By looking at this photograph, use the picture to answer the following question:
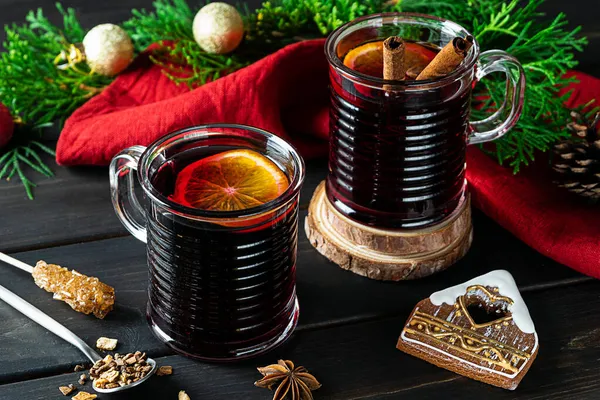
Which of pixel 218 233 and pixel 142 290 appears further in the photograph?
pixel 142 290

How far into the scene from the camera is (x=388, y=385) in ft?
3.29

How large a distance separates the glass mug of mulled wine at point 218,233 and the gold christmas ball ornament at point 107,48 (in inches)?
15.4

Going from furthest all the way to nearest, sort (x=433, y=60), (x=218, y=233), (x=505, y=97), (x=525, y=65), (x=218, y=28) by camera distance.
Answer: (x=218, y=28), (x=525, y=65), (x=505, y=97), (x=433, y=60), (x=218, y=233)

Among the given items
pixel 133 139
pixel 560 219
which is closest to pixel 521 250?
pixel 560 219

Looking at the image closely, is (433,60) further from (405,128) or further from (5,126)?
(5,126)

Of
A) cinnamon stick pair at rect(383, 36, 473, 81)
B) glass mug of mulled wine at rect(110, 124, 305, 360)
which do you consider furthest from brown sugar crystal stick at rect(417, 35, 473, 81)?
glass mug of mulled wine at rect(110, 124, 305, 360)

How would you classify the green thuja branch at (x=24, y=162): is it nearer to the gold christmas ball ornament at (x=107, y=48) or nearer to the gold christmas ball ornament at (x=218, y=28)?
the gold christmas ball ornament at (x=107, y=48)

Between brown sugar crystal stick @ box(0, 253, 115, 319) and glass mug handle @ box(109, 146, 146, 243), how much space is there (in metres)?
0.08

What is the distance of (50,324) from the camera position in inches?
41.6

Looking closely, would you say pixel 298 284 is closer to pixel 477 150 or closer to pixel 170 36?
pixel 477 150

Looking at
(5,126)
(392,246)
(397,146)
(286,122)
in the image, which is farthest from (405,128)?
(5,126)

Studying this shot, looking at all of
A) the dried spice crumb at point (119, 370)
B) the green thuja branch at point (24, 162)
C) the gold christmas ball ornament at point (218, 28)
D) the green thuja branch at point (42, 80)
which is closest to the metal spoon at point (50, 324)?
the dried spice crumb at point (119, 370)

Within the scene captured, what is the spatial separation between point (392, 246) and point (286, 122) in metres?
0.33

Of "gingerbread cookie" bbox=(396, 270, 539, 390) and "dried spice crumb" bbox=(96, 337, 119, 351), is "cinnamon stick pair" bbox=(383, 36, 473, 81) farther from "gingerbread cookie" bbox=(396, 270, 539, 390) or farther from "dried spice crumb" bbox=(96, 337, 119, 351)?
"dried spice crumb" bbox=(96, 337, 119, 351)
